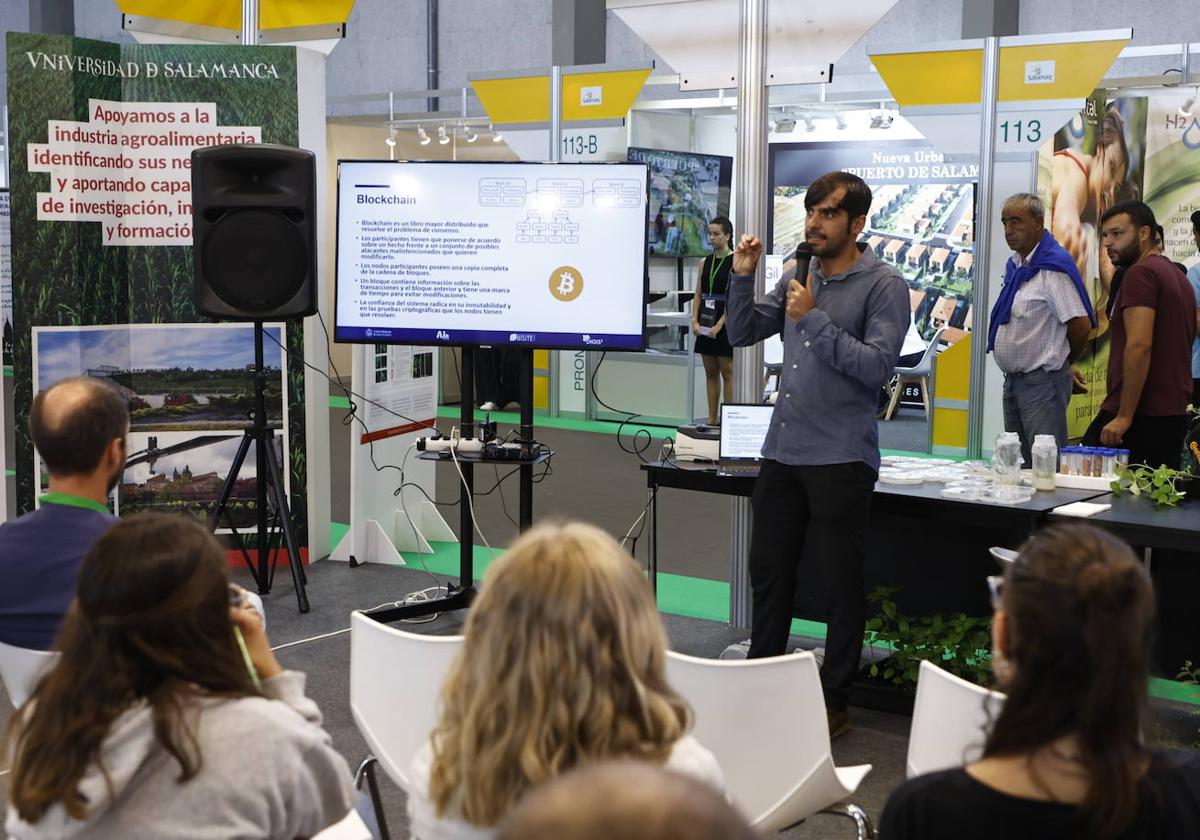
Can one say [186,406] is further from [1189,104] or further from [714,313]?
[1189,104]

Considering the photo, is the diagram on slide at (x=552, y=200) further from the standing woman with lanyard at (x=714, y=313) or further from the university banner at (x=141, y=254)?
the standing woman with lanyard at (x=714, y=313)

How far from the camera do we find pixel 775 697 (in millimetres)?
2293

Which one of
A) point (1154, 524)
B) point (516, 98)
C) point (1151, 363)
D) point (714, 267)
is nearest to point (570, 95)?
point (516, 98)

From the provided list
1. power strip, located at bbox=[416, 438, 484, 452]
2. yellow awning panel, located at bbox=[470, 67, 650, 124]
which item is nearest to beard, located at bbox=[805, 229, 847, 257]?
power strip, located at bbox=[416, 438, 484, 452]

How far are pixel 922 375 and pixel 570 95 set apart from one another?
340cm

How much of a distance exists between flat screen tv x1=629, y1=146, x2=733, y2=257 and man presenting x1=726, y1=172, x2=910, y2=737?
6819 millimetres

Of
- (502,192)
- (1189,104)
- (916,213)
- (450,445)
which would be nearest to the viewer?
(502,192)

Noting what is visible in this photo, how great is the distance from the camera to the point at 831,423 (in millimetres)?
3668

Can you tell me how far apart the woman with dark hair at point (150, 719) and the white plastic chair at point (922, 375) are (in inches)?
312

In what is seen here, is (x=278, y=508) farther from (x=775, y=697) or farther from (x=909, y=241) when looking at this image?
(x=909, y=241)

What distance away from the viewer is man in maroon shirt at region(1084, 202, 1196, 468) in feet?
15.7

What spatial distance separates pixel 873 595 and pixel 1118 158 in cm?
457

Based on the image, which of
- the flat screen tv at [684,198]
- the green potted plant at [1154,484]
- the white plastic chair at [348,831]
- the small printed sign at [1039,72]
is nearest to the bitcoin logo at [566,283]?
the green potted plant at [1154,484]

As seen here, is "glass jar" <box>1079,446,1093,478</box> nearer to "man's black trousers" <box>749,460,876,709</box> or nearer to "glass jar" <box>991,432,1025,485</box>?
"glass jar" <box>991,432,1025,485</box>
